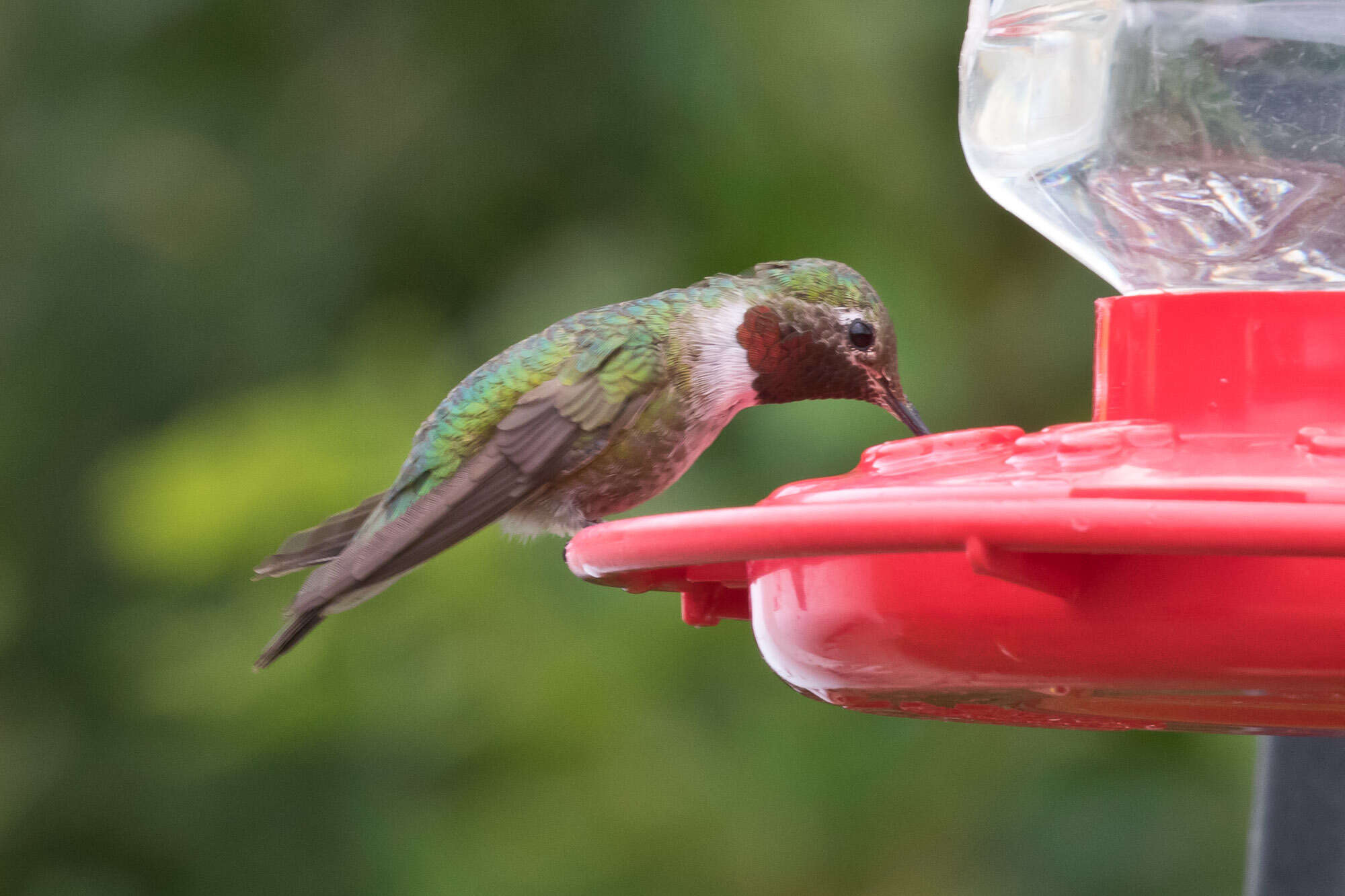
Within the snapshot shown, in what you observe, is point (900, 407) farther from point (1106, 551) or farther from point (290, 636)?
point (1106, 551)

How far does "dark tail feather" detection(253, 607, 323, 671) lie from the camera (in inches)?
115

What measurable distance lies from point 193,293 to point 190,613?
1.33 metres

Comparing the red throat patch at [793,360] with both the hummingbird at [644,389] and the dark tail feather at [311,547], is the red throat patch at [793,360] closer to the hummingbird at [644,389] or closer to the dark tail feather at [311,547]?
the hummingbird at [644,389]

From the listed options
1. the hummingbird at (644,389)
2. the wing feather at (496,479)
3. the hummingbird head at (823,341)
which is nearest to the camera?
Answer: the wing feather at (496,479)

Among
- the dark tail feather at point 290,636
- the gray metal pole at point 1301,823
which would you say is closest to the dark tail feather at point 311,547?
the dark tail feather at point 290,636

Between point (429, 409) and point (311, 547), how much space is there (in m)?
1.39

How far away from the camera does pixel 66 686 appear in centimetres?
572

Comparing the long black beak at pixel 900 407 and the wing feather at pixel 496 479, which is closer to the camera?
the wing feather at pixel 496 479

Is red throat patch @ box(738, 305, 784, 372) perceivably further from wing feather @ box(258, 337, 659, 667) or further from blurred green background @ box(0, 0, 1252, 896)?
blurred green background @ box(0, 0, 1252, 896)

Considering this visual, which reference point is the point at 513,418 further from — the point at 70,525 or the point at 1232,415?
the point at 70,525

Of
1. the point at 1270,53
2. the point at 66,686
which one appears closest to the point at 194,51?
the point at 66,686

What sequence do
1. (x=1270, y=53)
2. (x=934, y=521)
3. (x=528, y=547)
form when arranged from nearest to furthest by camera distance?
1. (x=934, y=521)
2. (x=1270, y=53)
3. (x=528, y=547)

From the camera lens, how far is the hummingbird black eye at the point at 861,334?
3.36 metres

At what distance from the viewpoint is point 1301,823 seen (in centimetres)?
208
